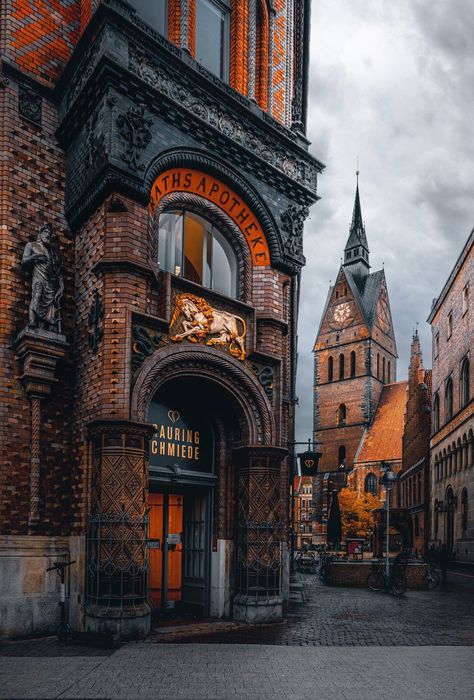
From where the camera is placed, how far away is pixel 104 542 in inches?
482

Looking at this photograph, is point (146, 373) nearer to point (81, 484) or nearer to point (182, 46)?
point (81, 484)

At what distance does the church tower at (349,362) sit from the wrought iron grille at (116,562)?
72.0 meters

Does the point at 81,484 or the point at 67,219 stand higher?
the point at 67,219

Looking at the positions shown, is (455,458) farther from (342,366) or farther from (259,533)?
(342,366)

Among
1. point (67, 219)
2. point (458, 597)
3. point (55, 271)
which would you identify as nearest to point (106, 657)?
point (55, 271)

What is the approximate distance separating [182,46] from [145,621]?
438 inches

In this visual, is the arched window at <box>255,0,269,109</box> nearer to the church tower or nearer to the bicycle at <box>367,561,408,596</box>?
the bicycle at <box>367,561,408,596</box>

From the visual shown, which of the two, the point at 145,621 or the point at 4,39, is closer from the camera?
the point at 145,621

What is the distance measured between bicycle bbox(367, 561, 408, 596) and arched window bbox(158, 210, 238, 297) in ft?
35.7

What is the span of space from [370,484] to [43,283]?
7112 cm

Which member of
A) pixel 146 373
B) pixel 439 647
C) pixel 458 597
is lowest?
pixel 458 597

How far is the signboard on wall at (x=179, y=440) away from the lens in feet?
47.1

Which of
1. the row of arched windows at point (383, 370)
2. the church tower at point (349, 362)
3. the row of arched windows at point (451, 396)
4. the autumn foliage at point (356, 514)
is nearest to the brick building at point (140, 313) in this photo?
the row of arched windows at point (451, 396)

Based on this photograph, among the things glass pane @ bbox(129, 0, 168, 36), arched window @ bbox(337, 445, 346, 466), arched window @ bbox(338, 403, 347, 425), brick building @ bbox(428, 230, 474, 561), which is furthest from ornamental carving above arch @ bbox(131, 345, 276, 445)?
arched window @ bbox(338, 403, 347, 425)
